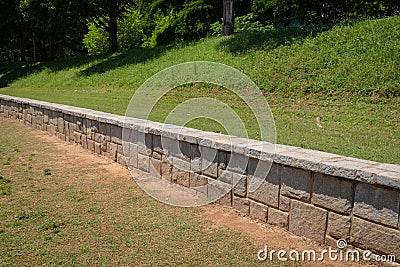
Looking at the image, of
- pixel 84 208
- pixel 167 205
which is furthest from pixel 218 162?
pixel 84 208

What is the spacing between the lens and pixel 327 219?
3432 mm

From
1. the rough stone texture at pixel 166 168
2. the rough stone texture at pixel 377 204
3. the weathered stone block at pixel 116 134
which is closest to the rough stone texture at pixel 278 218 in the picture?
the rough stone texture at pixel 377 204

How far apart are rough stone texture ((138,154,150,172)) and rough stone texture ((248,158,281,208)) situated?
2.00 meters

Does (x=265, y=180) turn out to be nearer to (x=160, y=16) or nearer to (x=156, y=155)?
(x=156, y=155)

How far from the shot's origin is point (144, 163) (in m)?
5.79

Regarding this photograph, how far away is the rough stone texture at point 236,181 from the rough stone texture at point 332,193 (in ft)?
2.85

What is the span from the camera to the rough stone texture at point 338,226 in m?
3.29

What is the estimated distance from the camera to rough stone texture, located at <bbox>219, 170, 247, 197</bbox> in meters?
4.21

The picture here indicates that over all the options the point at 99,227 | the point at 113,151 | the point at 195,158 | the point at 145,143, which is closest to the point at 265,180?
the point at 195,158

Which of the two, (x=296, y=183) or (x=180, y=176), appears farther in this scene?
(x=180, y=176)

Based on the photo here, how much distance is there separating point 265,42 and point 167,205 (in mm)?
10226

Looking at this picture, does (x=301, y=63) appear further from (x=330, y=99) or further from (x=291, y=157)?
(x=291, y=157)

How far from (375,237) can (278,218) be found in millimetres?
976

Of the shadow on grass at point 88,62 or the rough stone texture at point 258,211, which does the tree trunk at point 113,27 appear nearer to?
the shadow on grass at point 88,62
